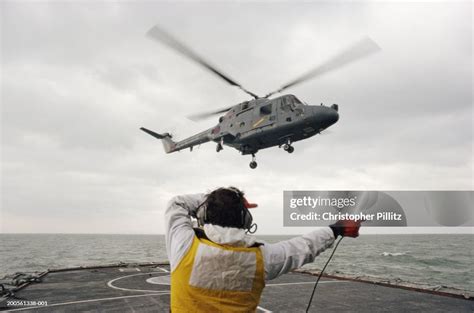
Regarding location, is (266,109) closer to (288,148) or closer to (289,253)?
(288,148)

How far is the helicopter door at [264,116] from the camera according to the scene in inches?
704

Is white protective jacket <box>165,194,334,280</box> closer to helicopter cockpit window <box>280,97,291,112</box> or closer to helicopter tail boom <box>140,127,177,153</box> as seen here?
helicopter cockpit window <box>280,97,291,112</box>

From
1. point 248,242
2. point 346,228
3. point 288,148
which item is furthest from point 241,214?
point 288,148

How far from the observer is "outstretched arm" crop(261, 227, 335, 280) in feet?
8.14

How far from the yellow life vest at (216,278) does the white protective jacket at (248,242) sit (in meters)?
0.05

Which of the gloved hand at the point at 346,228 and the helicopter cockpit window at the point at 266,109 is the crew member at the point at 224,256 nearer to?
the gloved hand at the point at 346,228

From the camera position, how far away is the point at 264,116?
59.7ft

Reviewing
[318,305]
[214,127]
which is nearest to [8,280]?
[214,127]

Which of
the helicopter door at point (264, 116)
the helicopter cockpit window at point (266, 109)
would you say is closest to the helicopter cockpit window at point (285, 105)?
the helicopter door at point (264, 116)

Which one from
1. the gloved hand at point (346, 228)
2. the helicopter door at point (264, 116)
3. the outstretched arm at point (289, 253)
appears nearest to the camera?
the outstretched arm at point (289, 253)

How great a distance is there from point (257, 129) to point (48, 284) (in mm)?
11862

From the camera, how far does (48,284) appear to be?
15805 mm

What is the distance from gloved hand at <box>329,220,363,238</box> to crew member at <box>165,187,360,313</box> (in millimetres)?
11

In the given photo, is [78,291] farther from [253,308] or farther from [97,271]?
[253,308]
